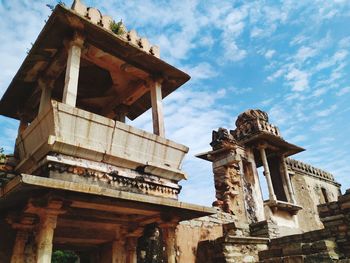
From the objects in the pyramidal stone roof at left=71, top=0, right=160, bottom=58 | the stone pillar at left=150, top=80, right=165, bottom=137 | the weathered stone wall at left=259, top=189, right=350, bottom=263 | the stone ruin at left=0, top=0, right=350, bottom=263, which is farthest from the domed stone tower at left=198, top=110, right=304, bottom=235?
the pyramidal stone roof at left=71, top=0, right=160, bottom=58

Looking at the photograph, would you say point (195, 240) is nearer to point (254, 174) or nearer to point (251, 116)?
point (254, 174)

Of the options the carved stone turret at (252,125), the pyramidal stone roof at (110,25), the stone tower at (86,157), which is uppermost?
the carved stone turret at (252,125)

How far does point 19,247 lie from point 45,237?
0.77 metres

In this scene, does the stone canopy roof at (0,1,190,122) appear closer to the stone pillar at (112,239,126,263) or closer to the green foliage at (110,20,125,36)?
the green foliage at (110,20,125,36)

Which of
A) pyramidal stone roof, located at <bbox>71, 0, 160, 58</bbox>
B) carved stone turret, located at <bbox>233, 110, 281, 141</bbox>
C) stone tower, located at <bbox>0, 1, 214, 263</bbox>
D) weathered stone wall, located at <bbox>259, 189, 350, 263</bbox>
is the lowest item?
weathered stone wall, located at <bbox>259, 189, 350, 263</bbox>

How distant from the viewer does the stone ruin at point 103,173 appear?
4180mm

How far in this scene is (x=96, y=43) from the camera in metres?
5.39

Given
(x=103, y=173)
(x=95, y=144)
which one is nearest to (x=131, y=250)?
(x=103, y=173)

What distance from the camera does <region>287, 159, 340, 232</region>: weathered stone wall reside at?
1673 centimetres

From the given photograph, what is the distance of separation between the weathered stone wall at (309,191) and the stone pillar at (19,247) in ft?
48.8

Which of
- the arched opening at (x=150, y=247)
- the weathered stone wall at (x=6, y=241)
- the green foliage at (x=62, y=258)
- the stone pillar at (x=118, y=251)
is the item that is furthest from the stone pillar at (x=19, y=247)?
the green foliage at (x=62, y=258)

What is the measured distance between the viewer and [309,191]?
698 inches

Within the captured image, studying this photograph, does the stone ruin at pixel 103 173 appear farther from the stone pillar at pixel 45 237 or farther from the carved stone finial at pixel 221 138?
the carved stone finial at pixel 221 138

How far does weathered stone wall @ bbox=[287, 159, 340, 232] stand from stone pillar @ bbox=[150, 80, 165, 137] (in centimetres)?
1312
